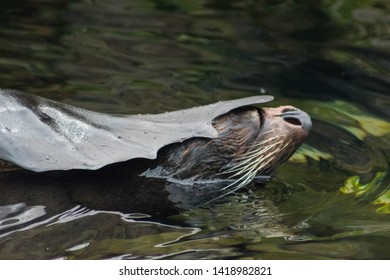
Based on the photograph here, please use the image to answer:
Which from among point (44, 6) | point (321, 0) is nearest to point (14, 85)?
point (44, 6)

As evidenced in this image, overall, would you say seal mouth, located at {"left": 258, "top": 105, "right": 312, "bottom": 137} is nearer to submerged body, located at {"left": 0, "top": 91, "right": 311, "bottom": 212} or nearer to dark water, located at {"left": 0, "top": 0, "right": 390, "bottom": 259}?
submerged body, located at {"left": 0, "top": 91, "right": 311, "bottom": 212}

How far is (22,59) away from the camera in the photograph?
24.5ft

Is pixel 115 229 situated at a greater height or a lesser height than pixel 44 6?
lesser

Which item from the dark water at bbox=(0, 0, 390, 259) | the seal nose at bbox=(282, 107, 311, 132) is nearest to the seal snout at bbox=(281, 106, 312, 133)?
the seal nose at bbox=(282, 107, 311, 132)

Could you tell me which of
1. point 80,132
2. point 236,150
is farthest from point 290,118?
point 80,132

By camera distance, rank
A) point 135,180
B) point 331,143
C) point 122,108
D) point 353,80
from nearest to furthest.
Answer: point 135,180 < point 331,143 < point 122,108 < point 353,80

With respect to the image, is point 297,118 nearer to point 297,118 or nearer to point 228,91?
point 297,118

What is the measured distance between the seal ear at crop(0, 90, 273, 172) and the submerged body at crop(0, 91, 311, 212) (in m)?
0.01

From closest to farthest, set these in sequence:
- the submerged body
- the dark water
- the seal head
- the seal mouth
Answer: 1. the dark water
2. the submerged body
3. the seal head
4. the seal mouth

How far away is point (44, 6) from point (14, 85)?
6.37 ft

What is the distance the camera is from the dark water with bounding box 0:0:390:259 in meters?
4.71

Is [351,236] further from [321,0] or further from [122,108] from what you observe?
[321,0]

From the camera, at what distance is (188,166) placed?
532 centimetres

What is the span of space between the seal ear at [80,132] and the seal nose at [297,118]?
0.34m
